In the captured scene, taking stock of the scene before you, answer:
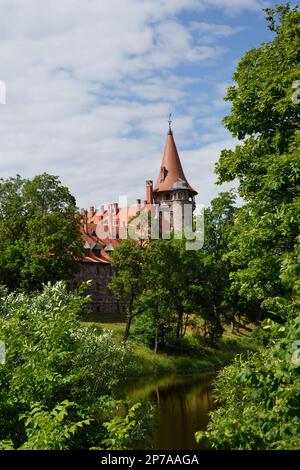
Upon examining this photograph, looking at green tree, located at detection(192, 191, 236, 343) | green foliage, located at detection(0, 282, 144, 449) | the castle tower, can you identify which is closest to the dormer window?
the castle tower

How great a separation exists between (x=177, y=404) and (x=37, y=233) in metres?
23.0

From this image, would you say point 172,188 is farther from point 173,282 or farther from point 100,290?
point 173,282

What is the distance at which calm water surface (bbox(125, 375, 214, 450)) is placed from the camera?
20.9 m

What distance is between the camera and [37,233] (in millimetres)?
47250

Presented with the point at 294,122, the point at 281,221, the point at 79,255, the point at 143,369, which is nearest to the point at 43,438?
the point at 281,221

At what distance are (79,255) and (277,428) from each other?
45.9 meters

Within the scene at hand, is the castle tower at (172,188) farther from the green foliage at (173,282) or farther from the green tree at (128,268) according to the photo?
the green tree at (128,268)

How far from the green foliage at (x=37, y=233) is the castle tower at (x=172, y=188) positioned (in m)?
37.3

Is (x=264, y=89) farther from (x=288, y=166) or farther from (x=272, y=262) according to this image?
(x=272, y=262)

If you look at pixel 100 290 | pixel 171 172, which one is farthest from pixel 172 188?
pixel 100 290

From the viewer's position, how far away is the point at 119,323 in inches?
2285

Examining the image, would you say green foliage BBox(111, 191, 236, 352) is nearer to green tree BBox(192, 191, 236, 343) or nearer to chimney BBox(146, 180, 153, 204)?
green tree BBox(192, 191, 236, 343)

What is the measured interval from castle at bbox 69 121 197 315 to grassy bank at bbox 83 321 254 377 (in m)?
16.7

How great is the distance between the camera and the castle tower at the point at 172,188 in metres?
88.1
